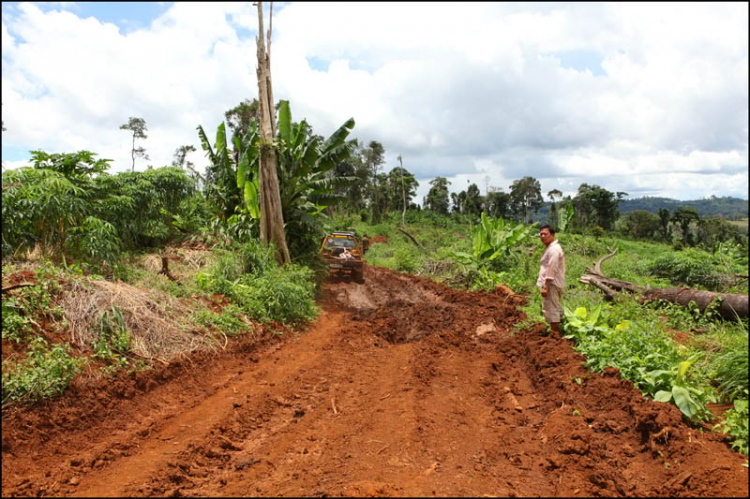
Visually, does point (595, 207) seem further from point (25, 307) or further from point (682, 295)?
point (25, 307)

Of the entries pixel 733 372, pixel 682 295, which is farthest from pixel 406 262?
pixel 733 372

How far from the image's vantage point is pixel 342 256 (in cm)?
1439

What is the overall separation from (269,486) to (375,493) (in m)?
0.83

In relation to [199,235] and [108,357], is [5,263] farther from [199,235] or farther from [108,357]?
[199,235]

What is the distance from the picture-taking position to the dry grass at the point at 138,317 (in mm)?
5293

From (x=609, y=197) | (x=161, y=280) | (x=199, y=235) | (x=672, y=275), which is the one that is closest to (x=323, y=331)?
(x=161, y=280)

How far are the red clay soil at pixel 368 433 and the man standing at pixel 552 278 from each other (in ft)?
1.24

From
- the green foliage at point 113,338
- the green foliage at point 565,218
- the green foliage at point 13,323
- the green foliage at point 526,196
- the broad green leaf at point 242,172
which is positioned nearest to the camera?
the green foliage at point 13,323

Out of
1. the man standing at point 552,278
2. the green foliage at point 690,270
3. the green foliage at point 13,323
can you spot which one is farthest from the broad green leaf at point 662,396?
the green foliage at point 690,270

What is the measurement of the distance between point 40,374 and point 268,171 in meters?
7.45

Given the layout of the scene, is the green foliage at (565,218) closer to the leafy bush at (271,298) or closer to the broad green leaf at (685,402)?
the leafy bush at (271,298)

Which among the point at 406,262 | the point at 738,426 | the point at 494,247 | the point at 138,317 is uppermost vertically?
the point at 494,247

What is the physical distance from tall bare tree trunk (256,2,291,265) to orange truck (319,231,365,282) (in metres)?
3.07

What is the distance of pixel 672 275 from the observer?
11.1 metres
